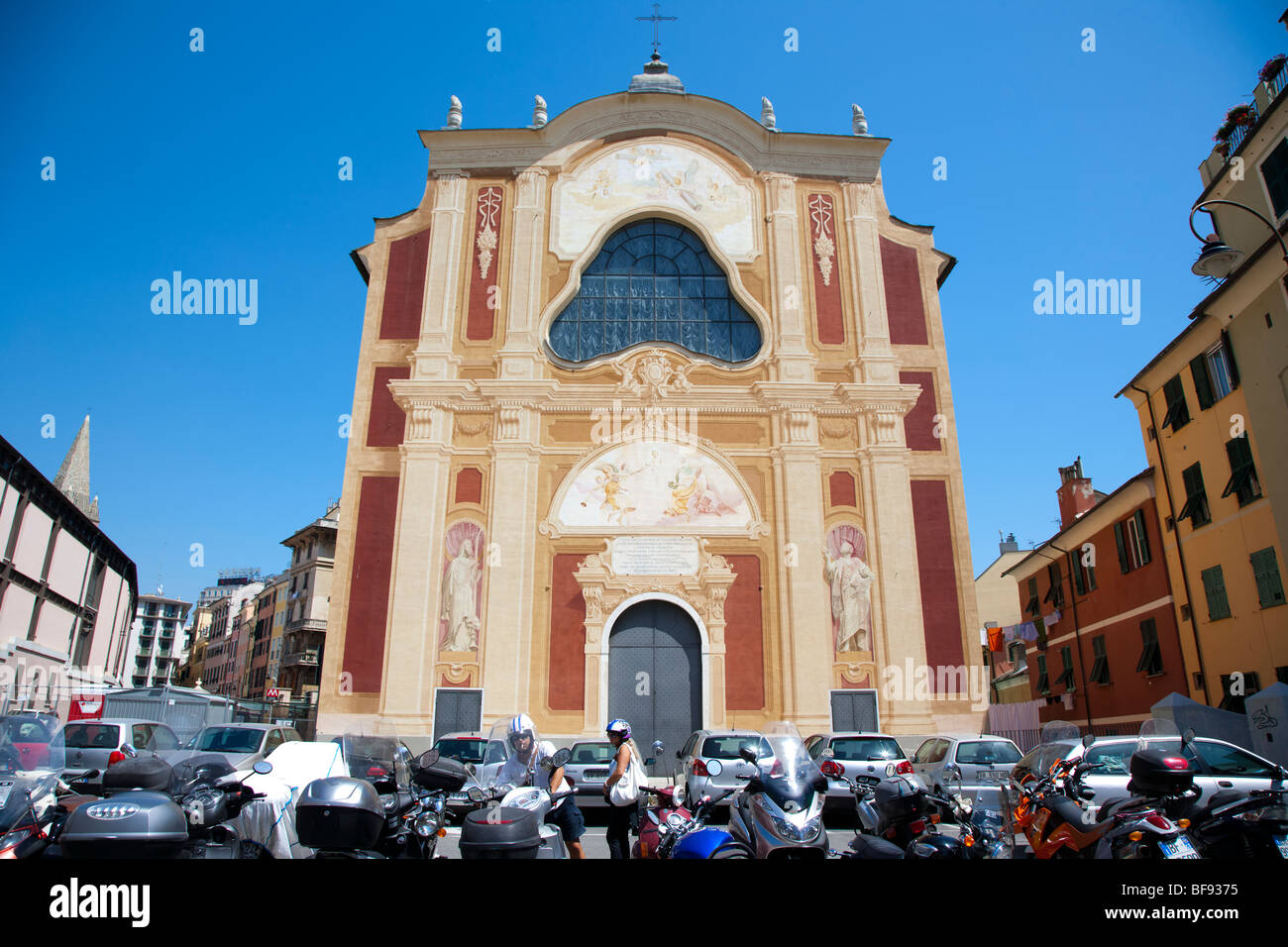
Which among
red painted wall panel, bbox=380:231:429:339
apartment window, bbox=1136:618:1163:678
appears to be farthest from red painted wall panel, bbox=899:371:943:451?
red painted wall panel, bbox=380:231:429:339

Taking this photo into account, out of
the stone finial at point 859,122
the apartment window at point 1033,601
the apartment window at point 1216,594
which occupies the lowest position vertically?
the apartment window at point 1216,594

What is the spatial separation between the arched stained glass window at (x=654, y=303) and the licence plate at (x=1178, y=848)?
17767 mm

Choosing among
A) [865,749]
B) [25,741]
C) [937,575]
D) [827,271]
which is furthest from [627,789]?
[827,271]

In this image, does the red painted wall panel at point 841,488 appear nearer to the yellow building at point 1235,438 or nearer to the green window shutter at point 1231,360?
the yellow building at point 1235,438

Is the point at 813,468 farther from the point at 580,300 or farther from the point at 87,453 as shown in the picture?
the point at 87,453

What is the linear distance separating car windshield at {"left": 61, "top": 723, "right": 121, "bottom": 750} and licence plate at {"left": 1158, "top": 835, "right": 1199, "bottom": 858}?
1519 cm

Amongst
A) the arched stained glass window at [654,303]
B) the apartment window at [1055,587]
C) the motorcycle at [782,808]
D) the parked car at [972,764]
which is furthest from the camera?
the apartment window at [1055,587]

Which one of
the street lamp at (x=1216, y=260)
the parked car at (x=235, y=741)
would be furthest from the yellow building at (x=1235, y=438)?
the parked car at (x=235, y=741)

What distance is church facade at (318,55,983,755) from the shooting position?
19141 mm

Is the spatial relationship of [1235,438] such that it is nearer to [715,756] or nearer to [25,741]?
[715,756]

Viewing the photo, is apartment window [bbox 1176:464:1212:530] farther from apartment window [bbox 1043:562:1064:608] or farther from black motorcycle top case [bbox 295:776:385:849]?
black motorcycle top case [bbox 295:776:385:849]

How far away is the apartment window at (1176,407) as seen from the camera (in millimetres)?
19766
